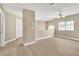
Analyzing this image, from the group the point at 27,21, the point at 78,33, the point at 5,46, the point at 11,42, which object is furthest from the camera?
the point at 27,21

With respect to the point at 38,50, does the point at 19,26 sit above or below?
above

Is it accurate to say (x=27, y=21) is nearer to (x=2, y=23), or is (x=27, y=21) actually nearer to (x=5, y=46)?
(x=2, y=23)

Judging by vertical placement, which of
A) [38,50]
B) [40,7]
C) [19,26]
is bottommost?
[38,50]

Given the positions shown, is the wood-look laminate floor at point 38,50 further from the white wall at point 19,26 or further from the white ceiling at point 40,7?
the white ceiling at point 40,7

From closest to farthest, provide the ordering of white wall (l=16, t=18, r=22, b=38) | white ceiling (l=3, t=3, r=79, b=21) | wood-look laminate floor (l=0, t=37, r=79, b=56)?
1. wood-look laminate floor (l=0, t=37, r=79, b=56)
2. white ceiling (l=3, t=3, r=79, b=21)
3. white wall (l=16, t=18, r=22, b=38)

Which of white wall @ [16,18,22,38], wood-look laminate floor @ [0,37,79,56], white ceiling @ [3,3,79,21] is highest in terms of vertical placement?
white ceiling @ [3,3,79,21]

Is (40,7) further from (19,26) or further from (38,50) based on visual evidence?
(38,50)

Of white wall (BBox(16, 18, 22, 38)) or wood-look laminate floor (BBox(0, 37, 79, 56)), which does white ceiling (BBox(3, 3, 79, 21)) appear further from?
wood-look laminate floor (BBox(0, 37, 79, 56))

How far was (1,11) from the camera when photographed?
4.05m

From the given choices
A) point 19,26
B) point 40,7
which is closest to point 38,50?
point 19,26

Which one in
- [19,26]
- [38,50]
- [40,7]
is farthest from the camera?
[19,26]

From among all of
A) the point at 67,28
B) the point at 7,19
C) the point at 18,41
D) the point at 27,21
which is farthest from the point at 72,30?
the point at 7,19

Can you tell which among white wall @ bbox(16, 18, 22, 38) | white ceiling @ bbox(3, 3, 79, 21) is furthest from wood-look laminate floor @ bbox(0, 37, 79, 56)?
white ceiling @ bbox(3, 3, 79, 21)

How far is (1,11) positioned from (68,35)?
12.0 feet
